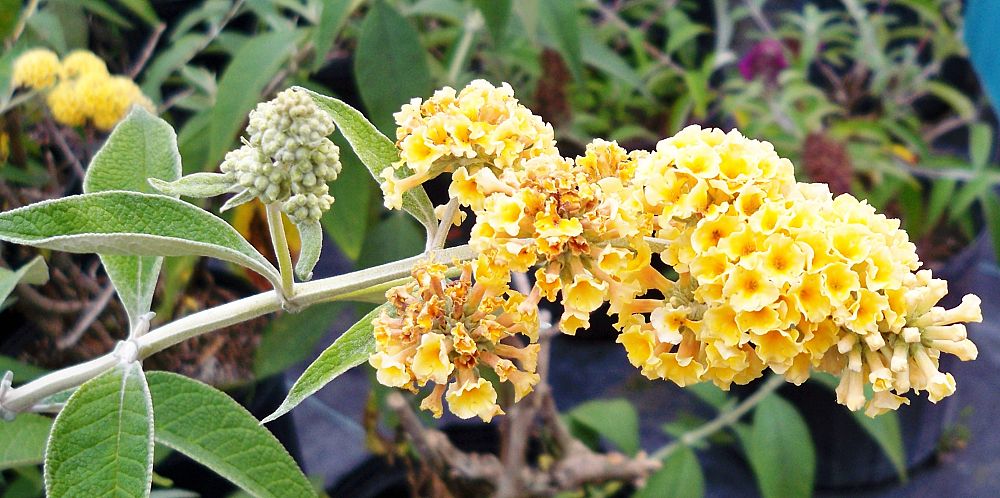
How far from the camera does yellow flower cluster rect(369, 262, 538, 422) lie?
0.36m

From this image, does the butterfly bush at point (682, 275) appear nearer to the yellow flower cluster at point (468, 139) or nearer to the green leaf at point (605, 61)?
the yellow flower cluster at point (468, 139)

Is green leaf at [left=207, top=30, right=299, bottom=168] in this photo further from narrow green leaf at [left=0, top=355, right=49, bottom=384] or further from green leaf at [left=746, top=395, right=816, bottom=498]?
green leaf at [left=746, top=395, right=816, bottom=498]

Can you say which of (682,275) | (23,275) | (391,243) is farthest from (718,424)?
(23,275)

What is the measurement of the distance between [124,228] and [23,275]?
8.5 inches

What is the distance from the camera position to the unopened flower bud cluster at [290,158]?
37cm

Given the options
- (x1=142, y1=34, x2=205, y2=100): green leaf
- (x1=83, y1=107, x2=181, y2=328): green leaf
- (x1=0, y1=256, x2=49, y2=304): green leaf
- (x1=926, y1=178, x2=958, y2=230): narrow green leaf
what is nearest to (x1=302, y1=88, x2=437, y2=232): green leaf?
(x1=83, y1=107, x2=181, y2=328): green leaf

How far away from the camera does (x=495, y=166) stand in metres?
0.40

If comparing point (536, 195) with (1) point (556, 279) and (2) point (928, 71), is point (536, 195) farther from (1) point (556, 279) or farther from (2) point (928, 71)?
(2) point (928, 71)

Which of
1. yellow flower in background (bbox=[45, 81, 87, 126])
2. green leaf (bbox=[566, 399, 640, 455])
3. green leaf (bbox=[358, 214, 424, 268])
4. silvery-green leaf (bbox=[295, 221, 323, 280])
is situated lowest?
green leaf (bbox=[566, 399, 640, 455])

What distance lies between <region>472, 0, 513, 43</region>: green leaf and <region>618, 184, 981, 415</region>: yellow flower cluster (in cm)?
44

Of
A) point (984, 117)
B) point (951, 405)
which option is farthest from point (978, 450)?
point (984, 117)

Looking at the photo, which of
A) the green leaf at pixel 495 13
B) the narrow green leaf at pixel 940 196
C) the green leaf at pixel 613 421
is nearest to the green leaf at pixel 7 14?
the green leaf at pixel 495 13

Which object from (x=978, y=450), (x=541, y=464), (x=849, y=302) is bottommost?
(x=978, y=450)

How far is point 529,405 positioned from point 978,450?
1010mm
